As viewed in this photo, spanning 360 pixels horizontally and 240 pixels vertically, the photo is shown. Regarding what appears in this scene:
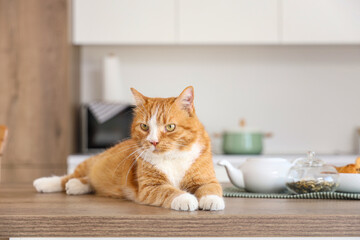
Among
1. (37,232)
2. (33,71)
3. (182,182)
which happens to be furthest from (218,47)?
(37,232)

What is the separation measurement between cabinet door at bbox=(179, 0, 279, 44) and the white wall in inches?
11.1

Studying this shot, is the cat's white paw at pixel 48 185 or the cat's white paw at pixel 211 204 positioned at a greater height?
the cat's white paw at pixel 211 204

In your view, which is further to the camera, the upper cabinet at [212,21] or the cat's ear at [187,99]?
the upper cabinet at [212,21]

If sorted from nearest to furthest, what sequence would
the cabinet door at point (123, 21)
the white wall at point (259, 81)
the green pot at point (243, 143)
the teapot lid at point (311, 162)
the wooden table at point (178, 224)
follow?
the wooden table at point (178, 224) < the teapot lid at point (311, 162) < the green pot at point (243, 143) < the cabinet door at point (123, 21) < the white wall at point (259, 81)

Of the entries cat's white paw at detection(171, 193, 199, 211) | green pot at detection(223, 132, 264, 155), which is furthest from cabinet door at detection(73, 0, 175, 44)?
cat's white paw at detection(171, 193, 199, 211)

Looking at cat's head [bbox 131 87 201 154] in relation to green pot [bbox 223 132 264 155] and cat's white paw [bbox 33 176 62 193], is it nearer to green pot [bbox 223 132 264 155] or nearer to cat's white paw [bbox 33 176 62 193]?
cat's white paw [bbox 33 176 62 193]

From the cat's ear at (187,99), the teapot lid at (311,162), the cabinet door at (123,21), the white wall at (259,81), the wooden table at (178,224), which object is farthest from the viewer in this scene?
the white wall at (259,81)

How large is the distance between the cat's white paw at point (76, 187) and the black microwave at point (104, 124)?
1.64 metres

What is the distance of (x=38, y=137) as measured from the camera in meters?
2.73

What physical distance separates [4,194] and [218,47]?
228cm

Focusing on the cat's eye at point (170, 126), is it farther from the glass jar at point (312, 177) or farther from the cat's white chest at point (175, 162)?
the glass jar at point (312, 177)

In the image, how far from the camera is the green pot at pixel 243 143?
8.88 feet

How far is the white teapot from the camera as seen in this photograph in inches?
42.5

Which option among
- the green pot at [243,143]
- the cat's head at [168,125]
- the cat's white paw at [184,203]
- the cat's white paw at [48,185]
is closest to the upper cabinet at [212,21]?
the green pot at [243,143]
